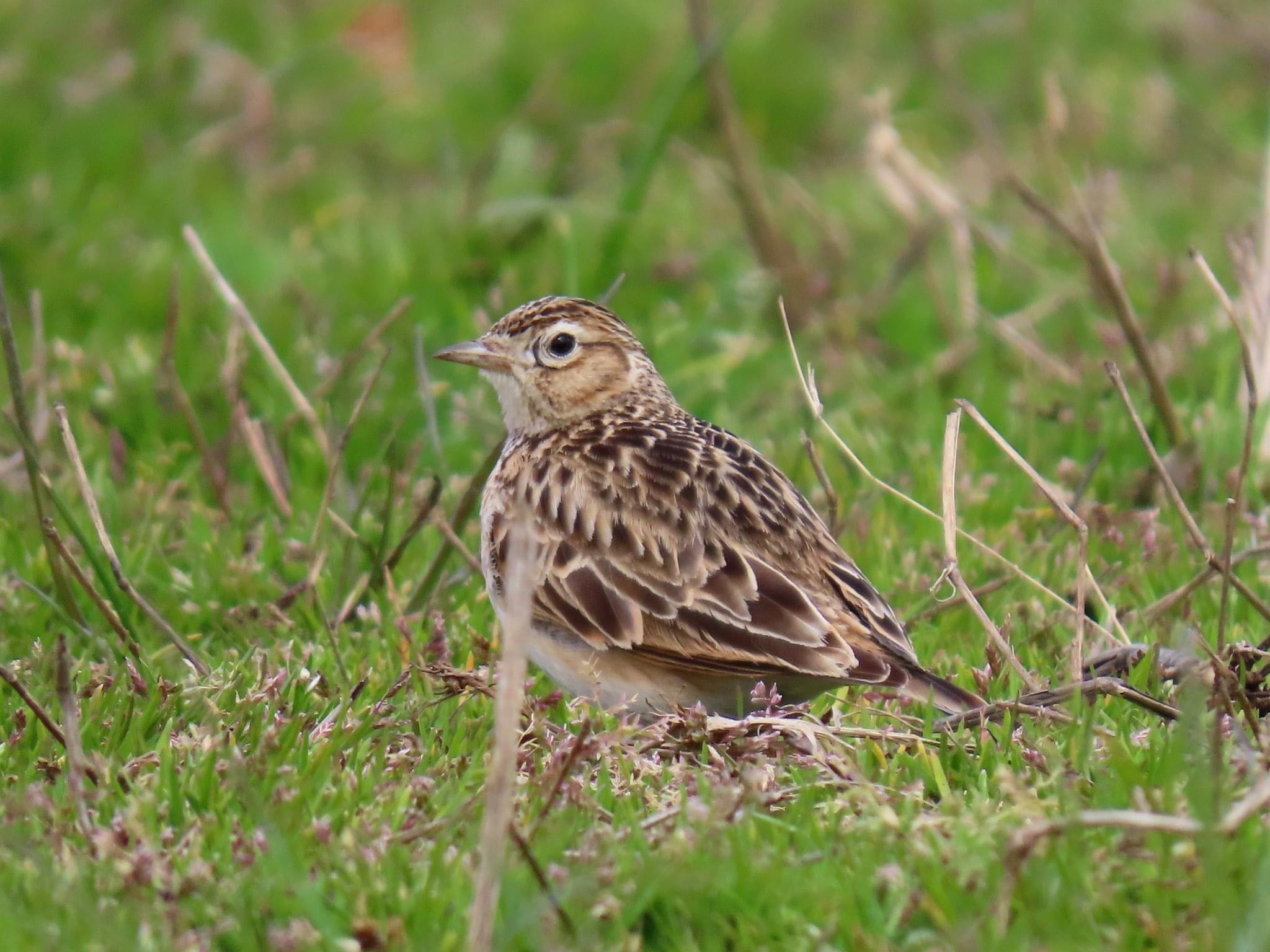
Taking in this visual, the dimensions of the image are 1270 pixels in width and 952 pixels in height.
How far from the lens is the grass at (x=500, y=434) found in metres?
3.79

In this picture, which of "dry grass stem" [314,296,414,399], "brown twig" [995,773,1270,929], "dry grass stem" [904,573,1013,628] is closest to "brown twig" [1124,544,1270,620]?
"dry grass stem" [904,573,1013,628]

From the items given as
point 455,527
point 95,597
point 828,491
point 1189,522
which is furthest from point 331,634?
point 1189,522

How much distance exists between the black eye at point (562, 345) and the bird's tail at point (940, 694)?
6.35 feet

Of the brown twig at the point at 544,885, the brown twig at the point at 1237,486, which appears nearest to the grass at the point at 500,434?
the brown twig at the point at 544,885

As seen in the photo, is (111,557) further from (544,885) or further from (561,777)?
(544,885)

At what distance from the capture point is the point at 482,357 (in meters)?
6.16

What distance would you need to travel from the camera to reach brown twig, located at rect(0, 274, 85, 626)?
5.05 meters

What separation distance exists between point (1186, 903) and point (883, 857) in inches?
24.1

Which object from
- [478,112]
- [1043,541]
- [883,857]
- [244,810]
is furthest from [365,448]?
[478,112]

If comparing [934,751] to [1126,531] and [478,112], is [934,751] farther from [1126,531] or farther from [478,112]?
[478,112]

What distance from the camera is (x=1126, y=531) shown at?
646 cm

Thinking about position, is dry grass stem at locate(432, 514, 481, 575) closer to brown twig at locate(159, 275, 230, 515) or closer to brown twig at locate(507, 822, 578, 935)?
brown twig at locate(159, 275, 230, 515)

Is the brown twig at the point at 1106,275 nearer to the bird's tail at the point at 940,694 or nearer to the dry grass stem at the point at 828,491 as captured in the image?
the dry grass stem at the point at 828,491

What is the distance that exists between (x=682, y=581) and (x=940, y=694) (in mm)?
736
